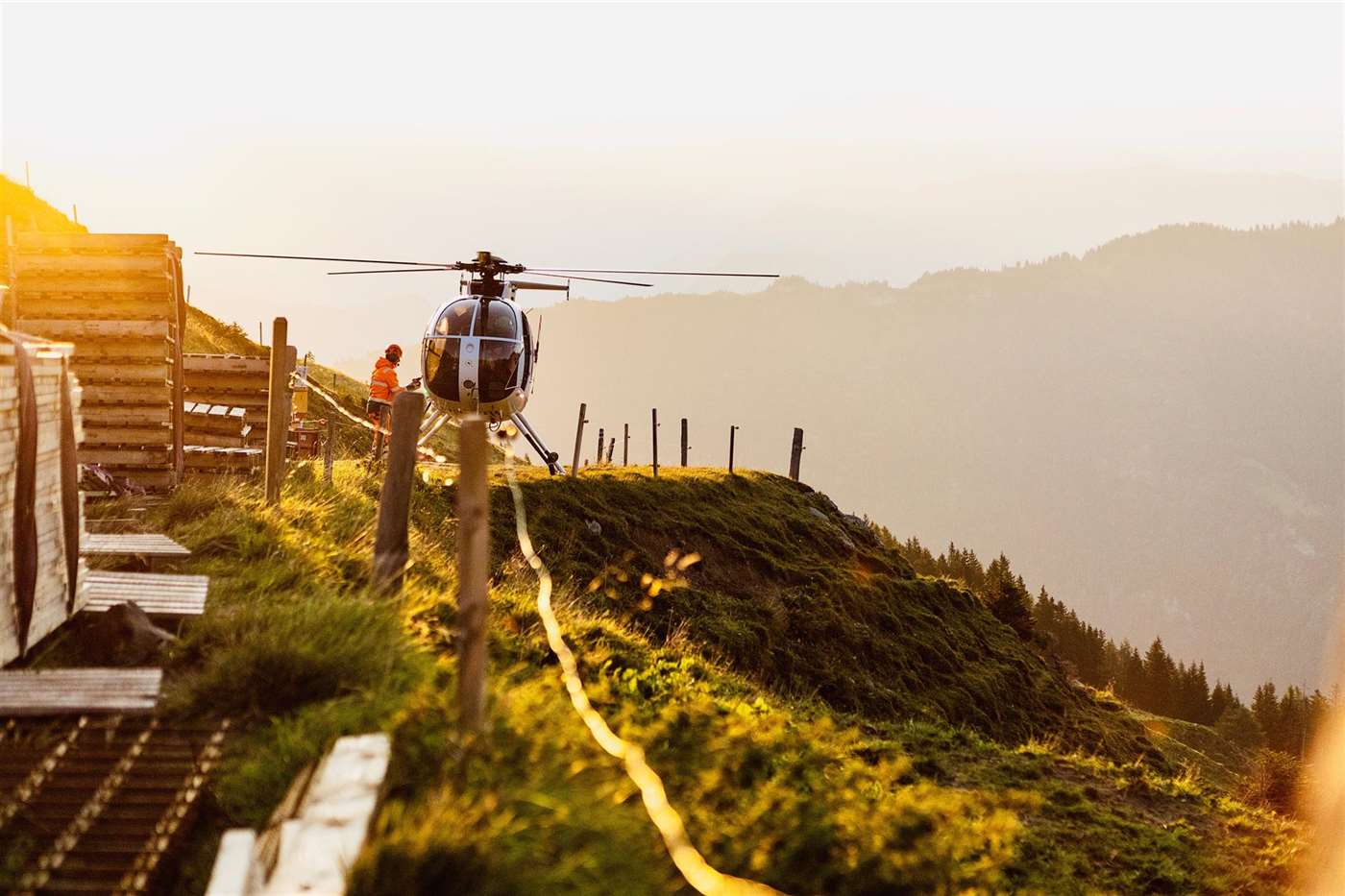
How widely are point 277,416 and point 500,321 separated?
30.5ft

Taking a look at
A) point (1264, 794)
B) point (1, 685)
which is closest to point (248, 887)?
point (1, 685)

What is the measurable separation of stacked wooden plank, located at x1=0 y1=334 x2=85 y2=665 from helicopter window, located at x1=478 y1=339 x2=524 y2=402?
1354 cm

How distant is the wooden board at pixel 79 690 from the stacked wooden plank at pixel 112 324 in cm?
801

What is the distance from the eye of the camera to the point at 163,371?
13.4 metres

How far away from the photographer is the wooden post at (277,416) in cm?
1154

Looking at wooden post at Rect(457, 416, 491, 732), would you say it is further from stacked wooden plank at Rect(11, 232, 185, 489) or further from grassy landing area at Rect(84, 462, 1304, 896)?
stacked wooden plank at Rect(11, 232, 185, 489)

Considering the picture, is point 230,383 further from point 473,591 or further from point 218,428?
point 473,591

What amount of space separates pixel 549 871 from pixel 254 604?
13.8 feet

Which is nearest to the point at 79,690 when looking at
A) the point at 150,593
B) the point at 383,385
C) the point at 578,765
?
the point at 150,593

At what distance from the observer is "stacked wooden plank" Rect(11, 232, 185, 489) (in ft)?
43.4

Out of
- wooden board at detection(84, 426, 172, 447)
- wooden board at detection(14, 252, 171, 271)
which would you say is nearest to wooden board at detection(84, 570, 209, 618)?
wooden board at detection(84, 426, 172, 447)

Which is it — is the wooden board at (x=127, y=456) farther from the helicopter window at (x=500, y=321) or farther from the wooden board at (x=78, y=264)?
the helicopter window at (x=500, y=321)

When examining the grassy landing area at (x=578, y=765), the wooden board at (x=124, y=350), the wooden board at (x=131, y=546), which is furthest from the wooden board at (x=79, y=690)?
the wooden board at (x=124, y=350)

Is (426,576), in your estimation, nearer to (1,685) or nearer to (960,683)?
(1,685)
